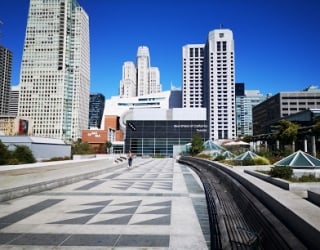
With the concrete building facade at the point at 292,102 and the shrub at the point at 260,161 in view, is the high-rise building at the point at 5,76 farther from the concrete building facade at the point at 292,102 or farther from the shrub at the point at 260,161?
the shrub at the point at 260,161

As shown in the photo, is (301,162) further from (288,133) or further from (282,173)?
(288,133)

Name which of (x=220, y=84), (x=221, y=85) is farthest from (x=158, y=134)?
(x=220, y=84)

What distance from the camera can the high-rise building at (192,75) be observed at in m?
158

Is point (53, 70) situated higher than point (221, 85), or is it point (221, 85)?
point (53, 70)

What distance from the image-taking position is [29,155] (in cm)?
2867

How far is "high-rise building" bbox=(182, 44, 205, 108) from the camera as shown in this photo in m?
158

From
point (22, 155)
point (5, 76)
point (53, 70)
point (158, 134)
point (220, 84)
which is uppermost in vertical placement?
point (5, 76)

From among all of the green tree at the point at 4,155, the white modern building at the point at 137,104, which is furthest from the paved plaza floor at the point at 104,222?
the white modern building at the point at 137,104

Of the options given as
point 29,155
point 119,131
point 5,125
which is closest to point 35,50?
point 5,125

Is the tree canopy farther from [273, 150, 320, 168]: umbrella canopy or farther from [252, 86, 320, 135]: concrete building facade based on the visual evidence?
[252, 86, 320, 135]: concrete building facade

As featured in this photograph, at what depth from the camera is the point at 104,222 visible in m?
6.43

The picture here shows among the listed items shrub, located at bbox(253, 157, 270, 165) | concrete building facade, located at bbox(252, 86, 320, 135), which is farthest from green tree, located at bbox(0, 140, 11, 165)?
concrete building facade, located at bbox(252, 86, 320, 135)

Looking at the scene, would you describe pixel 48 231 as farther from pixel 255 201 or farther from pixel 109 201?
pixel 255 201

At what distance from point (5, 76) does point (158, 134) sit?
146 metres
